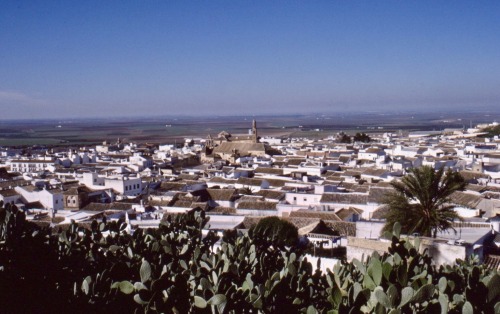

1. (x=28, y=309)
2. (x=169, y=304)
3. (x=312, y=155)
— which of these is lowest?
(x=312, y=155)

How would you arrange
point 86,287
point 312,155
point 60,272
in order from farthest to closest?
point 312,155 → point 60,272 → point 86,287

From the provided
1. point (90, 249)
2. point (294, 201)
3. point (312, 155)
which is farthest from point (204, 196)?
point (312, 155)

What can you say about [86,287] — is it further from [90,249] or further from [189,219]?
[189,219]

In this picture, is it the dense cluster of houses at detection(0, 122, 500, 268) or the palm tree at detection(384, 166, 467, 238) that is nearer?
the palm tree at detection(384, 166, 467, 238)

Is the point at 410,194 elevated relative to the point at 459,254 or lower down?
elevated

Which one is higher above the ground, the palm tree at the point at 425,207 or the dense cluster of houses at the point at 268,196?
the palm tree at the point at 425,207

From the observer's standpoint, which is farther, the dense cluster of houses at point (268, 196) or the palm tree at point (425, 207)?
the dense cluster of houses at point (268, 196)

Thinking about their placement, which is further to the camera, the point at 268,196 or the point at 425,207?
the point at 268,196

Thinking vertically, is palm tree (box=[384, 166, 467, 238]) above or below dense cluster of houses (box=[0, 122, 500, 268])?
above

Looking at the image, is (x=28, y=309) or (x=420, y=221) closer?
(x=28, y=309)

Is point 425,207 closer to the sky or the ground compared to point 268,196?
closer to the sky

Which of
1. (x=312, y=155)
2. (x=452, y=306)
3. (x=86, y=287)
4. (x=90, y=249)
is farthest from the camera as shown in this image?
(x=312, y=155)
